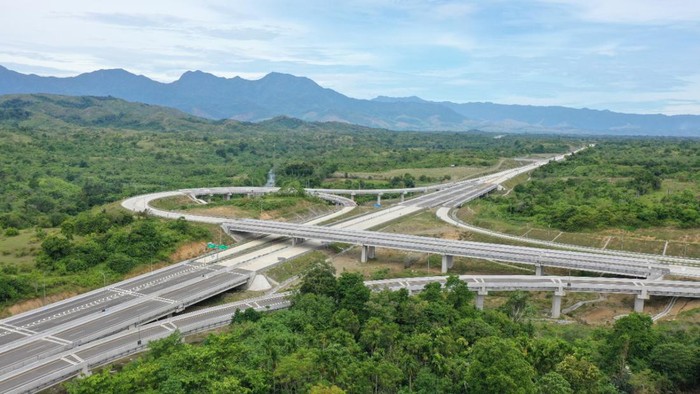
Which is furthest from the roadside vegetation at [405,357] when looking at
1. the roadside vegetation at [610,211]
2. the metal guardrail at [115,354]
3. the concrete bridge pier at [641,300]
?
the roadside vegetation at [610,211]

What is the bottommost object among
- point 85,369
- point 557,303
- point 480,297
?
point 557,303

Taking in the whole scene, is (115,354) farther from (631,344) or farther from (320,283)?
(631,344)

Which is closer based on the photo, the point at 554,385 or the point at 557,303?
the point at 554,385

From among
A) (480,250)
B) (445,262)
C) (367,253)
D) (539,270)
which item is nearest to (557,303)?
(539,270)

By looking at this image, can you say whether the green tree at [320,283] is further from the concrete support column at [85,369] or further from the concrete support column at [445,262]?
the concrete support column at [445,262]

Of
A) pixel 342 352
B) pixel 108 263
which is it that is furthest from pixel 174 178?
pixel 342 352

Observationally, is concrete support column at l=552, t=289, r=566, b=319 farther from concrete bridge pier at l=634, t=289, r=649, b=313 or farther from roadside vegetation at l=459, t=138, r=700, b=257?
roadside vegetation at l=459, t=138, r=700, b=257
